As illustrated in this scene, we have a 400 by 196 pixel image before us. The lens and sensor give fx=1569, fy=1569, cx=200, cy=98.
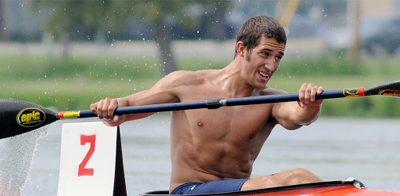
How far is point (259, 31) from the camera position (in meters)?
9.05

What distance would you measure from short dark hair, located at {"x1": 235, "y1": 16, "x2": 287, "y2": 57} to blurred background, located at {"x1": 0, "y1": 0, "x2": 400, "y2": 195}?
5.22 m

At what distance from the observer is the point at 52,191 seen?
39.0 ft

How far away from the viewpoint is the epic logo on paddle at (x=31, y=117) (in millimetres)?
9781

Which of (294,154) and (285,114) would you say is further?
(294,154)

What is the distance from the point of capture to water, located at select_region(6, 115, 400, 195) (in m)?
13.3

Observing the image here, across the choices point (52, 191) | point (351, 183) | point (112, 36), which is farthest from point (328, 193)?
point (112, 36)

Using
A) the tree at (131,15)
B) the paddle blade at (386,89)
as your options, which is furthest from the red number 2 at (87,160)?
the tree at (131,15)

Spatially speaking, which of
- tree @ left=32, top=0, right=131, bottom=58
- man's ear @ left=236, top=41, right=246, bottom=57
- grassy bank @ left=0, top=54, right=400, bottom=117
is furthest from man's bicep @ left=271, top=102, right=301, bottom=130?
tree @ left=32, top=0, right=131, bottom=58

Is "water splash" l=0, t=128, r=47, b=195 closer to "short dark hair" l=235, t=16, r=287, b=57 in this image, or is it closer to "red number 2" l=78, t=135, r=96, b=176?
"red number 2" l=78, t=135, r=96, b=176

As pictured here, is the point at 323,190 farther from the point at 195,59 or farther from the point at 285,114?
the point at 195,59

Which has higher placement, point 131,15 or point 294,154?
point 131,15

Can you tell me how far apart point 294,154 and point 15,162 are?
622 centimetres

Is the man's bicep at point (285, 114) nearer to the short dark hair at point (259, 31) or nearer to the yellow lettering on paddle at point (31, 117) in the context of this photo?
the short dark hair at point (259, 31)

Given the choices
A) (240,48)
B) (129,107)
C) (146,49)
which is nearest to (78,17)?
(146,49)
